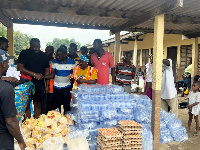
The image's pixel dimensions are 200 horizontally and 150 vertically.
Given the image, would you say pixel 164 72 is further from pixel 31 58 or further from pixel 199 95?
pixel 31 58

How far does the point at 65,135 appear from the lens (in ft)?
12.3

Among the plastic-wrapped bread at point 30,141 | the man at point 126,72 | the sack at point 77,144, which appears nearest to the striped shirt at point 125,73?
the man at point 126,72

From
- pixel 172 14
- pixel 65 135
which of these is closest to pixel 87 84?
pixel 65 135

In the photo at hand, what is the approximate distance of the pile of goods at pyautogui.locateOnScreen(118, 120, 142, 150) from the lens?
350 centimetres

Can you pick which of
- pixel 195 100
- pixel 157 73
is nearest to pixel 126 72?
pixel 157 73

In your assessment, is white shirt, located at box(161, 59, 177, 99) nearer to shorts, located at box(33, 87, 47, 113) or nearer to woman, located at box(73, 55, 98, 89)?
woman, located at box(73, 55, 98, 89)

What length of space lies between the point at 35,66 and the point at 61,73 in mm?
617

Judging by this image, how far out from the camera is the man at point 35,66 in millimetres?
4375

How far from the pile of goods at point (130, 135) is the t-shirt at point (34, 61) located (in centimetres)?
225

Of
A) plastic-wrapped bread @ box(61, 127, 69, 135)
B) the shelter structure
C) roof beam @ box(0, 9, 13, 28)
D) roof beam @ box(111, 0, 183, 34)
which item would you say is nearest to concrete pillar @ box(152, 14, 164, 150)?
the shelter structure

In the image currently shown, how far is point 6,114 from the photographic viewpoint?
194 cm

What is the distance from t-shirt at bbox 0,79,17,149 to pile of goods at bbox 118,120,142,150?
201 centimetres

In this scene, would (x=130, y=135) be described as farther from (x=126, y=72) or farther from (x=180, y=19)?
(x=180, y=19)

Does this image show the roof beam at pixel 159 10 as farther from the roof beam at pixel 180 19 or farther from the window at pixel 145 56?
the window at pixel 145 56
